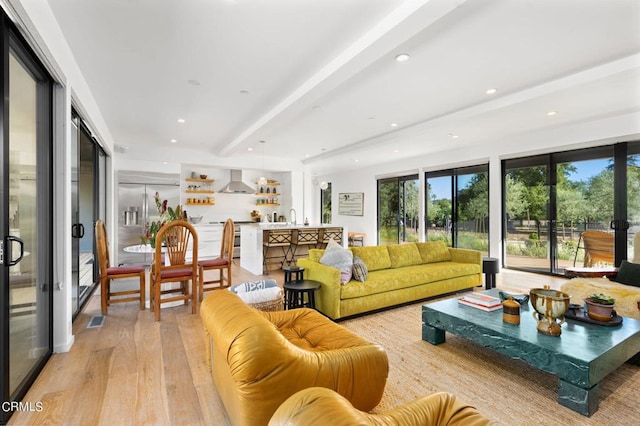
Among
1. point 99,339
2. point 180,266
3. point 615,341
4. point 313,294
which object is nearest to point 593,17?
point 615,341

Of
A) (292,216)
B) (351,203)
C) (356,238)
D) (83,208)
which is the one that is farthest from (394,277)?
(351,203)

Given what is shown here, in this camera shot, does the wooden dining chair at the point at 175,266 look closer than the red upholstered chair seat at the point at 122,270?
Yes

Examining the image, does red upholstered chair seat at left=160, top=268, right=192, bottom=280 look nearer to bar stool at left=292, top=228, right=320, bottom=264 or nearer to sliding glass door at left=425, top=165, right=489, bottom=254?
bar stool at left=292, top=228, right=320, bottom=264

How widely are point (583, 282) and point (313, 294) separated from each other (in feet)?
9.43

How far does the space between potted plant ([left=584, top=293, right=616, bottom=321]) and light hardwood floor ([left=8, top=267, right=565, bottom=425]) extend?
2786mm

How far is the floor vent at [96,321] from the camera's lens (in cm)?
325

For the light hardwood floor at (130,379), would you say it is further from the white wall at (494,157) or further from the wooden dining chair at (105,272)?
the white wall at (494,157)

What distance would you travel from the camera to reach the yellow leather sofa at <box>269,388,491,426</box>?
80 cm

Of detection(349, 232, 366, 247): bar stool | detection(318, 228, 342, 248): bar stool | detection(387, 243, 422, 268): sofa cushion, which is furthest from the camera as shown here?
detection(349, 232, 366, 247): bar stool

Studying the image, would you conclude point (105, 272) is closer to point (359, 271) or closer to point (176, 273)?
point (176, 273)

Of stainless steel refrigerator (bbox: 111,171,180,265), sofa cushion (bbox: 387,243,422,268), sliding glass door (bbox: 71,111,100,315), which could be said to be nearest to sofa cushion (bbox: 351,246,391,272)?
sofa cushion (bbox: 387,243,422,268)

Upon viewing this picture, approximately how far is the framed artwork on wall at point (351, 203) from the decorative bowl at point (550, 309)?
7380 millimetres

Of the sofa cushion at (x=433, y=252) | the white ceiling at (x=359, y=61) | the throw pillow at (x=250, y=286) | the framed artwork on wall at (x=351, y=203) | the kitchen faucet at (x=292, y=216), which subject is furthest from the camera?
the framed artwork on wall at (x=351, y=203)

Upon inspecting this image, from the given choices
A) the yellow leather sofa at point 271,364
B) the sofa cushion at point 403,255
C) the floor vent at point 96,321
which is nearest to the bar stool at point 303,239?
the sofa cushion at point 403,255
